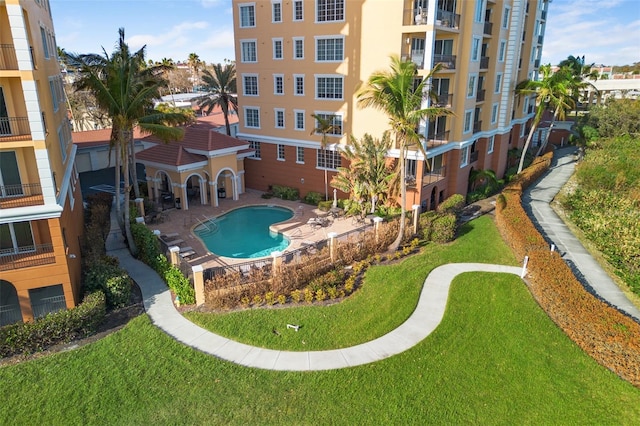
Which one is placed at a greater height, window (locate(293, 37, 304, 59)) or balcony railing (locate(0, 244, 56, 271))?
window (locate(293, 37, 304, 59))

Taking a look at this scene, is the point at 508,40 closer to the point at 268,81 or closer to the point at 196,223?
the point at 268,81

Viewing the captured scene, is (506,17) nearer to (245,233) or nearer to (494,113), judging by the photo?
(494,113)

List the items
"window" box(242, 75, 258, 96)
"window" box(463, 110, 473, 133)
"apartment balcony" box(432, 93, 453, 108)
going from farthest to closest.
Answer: "window" box(242, 75, 258, 96), "window" box(463, 110, 473, 133), "apartment balcony" box(432, 93, 453, 108)

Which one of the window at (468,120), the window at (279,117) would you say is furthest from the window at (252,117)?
the window at (468,120)

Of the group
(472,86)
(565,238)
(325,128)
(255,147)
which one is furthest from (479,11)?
(255,147)

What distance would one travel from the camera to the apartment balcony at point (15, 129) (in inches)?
599

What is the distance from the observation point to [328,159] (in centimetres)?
3212

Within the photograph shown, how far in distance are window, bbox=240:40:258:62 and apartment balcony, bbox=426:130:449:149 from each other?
1513cm

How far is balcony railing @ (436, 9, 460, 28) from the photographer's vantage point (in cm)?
2647

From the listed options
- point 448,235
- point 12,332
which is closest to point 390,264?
point 448,235

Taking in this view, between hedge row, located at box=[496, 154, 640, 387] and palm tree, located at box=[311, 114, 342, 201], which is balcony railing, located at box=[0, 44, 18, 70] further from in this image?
hedge row, located at box=[496, 154, 640, 387]

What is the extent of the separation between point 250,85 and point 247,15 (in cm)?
524

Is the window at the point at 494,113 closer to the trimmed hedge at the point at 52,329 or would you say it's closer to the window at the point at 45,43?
the window at the point at 45,43

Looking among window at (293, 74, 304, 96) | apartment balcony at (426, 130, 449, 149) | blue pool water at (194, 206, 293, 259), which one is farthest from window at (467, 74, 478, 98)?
blue pool water at (194, 206, 293, 259)
